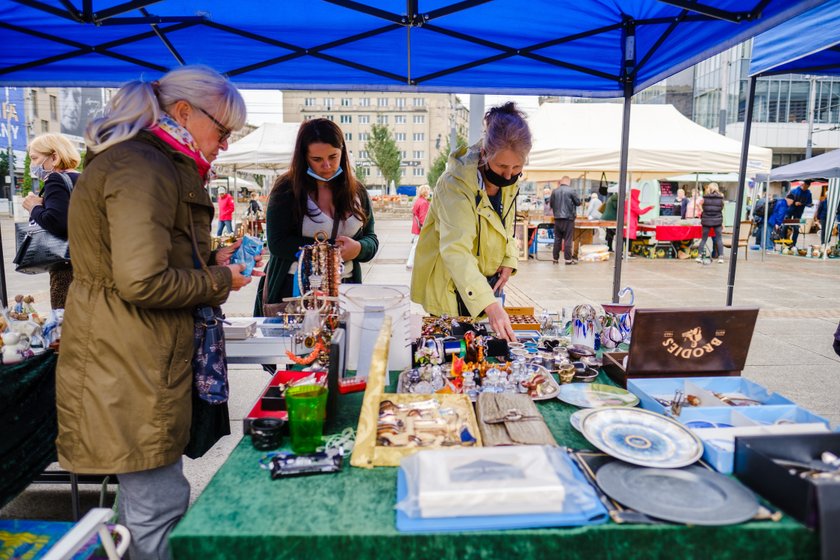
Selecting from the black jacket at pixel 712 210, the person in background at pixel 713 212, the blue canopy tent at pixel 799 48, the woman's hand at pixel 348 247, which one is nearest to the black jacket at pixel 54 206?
the woman's hand at pixel 348 247

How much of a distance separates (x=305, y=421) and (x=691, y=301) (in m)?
6.92

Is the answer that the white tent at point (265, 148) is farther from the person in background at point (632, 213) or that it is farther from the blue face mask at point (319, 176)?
the person in background at point (632, 213)

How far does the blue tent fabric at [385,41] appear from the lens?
276cm

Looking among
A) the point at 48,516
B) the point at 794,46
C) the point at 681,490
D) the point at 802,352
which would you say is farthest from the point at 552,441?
the point at 802,352

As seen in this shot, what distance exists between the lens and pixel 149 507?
1.43m

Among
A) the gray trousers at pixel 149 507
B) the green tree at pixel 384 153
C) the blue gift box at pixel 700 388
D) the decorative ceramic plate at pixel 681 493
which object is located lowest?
the gray trousers at pixel 149 507

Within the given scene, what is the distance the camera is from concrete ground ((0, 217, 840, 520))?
9.55 feet

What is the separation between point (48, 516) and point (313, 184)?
1.91 m

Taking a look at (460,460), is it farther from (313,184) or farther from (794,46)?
(794,46)

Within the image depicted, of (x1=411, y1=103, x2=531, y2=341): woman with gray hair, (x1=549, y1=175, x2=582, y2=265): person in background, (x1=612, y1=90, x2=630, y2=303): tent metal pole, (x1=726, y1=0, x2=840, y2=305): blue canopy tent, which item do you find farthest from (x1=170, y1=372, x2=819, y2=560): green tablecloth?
(x1=549, y1=175, x2=582, y2=265): person in background

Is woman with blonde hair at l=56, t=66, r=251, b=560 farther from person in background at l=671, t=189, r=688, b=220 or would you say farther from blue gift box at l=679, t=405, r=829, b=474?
person in background at l=671, t=189, r=688, b=220

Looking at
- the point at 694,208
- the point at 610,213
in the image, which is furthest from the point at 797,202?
the point at 610,213

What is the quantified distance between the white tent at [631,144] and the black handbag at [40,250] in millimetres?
6388

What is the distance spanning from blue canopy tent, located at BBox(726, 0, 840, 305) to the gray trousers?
12.3 ft
